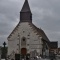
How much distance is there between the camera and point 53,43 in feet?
293

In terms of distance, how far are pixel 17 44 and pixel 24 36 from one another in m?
2.61

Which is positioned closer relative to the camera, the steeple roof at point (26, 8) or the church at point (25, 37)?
the church at point (25, 37)

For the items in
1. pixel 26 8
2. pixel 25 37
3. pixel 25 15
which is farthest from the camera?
pixel 26 8

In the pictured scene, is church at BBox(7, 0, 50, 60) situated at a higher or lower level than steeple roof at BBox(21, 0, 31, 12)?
lower

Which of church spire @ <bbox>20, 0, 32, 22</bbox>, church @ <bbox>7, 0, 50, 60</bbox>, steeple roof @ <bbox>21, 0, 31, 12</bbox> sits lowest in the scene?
church @ <bbox>7, 0, 50, 60</bbox>

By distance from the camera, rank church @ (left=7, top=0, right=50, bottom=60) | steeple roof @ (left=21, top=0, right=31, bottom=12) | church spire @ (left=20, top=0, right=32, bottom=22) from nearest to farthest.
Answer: church @ (left=7, top=0, right=50, bottom=60) → church spire @ (left=20, top=0, right=32, bottom=22) → steeple roof @ (left=21, top=0, right=31, bottom=12)

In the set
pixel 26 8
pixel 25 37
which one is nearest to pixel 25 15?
pixel 26 8

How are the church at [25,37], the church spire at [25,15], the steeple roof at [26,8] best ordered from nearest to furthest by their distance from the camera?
the church at [25,37] → the church spire at [25,15] → the steeple roof at [26,8]

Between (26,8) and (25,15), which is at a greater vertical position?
(26,8)

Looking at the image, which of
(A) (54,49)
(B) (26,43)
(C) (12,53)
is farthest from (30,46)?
(A) (54,49)

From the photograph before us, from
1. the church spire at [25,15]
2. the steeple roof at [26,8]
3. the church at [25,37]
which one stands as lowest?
the church at [25,37]

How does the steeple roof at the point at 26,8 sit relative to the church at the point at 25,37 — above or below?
above

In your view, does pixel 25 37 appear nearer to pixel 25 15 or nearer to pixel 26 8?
pixel 25 15

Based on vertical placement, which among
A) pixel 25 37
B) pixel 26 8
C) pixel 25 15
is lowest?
pixel 25 37
